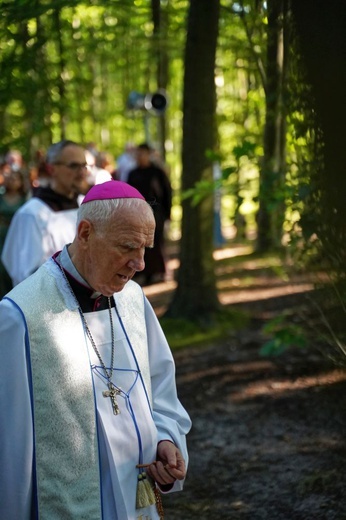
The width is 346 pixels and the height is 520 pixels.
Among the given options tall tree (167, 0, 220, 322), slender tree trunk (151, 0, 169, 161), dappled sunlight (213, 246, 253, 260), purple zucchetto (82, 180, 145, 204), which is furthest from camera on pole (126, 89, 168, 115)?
purple zucchetto (82, 180, 145, 204)

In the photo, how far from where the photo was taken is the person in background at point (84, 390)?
3514mm

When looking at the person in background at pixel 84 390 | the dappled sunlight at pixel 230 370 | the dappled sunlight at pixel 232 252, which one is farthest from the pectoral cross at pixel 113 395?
the dappled sunlight at pixel 232 252

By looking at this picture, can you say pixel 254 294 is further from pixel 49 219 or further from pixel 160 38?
pixel 49 219

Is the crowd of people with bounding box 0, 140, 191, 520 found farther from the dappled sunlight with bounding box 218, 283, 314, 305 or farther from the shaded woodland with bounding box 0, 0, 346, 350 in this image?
the dappled sunlight with bounding box 218, 283, 314, 305

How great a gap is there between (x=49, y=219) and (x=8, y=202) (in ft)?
13.8

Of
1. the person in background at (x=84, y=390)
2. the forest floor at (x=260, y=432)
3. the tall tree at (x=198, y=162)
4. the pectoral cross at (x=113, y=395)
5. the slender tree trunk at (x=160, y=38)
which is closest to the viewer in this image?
the person in background at (x=84, y=390)

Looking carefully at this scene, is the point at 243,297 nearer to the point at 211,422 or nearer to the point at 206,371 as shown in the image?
the point at 206,371

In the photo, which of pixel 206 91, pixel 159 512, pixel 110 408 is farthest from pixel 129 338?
pixel 206 91

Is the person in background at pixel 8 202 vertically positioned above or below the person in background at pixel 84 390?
below

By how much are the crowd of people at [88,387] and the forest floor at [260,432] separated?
2560 millimetres

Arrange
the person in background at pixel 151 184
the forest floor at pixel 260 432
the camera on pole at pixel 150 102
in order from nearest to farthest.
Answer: the forest floor at pixel 260 432
the camera on pole at pixel 150 102
the person in background at pixel 151 184

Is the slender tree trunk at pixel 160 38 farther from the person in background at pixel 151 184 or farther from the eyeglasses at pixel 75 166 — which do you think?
the person in background at pixel 151 184

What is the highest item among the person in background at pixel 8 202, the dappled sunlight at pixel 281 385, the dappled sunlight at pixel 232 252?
the person in background at pixel 8 202

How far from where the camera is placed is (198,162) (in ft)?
38.0
